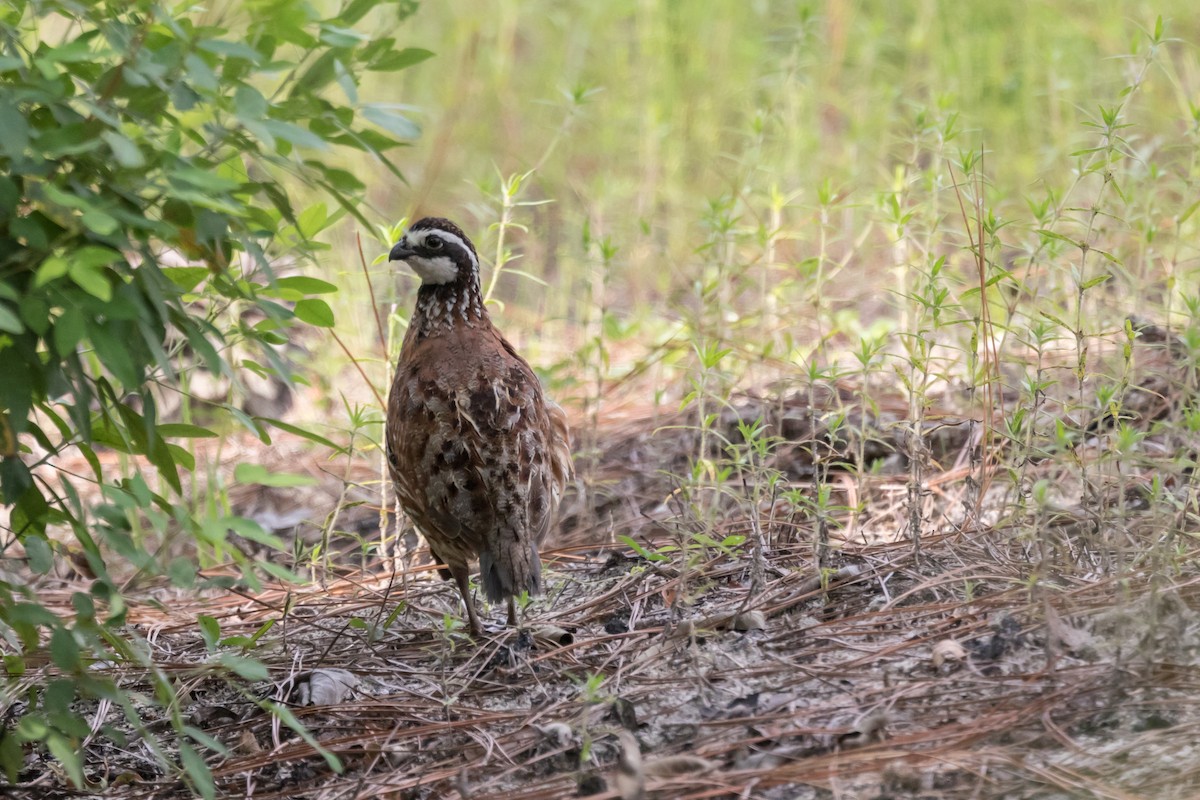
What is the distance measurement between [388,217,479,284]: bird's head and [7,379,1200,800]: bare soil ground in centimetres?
122

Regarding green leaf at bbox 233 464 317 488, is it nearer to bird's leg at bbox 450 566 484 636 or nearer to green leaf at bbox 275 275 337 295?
green leaf at bbox 275 275 337 295

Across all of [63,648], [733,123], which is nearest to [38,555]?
[63,648]

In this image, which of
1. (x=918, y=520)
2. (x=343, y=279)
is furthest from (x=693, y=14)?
(x=918, y=520)

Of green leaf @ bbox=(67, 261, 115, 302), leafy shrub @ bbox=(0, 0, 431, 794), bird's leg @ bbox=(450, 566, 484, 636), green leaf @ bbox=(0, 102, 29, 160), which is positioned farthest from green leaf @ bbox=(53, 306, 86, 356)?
bird's leg @ bbox=(450, 566, 484, 636)

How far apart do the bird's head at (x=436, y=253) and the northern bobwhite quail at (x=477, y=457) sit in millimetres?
154

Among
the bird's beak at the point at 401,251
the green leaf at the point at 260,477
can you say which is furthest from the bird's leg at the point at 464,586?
the green leaf at the point at 260,477

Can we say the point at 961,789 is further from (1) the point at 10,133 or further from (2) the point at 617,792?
(1) the point at 10,133

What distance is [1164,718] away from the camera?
2.98 m

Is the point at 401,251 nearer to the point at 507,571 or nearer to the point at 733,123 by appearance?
the point at 507,571

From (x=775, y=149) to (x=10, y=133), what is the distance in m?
6.82

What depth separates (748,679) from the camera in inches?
139

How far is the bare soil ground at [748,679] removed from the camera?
2980 millimetres

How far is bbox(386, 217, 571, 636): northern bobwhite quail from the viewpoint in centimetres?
432

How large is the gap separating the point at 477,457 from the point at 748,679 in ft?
4.46
